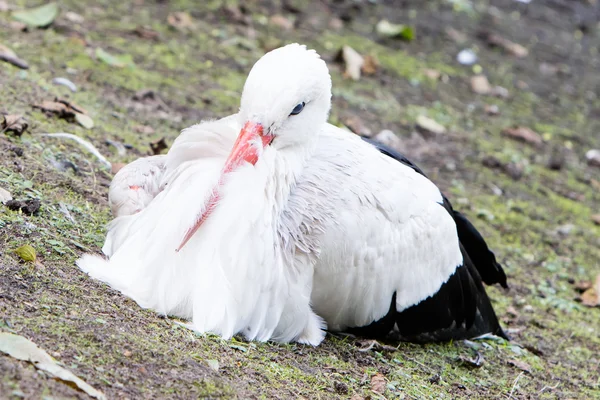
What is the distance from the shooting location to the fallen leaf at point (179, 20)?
8254 millimetres

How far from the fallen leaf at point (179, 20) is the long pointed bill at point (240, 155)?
15.9ft

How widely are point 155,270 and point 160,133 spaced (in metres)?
2.52

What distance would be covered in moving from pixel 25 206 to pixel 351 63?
17.0 feet

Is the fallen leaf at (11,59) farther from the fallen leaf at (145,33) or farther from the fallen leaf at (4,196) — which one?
the fallen leaf at (4,196)

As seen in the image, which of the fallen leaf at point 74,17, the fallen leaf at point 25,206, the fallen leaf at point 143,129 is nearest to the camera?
the fallen leaf at point 25,206

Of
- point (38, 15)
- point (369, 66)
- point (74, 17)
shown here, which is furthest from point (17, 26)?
point (369, 66)

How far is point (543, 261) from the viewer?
6215mm

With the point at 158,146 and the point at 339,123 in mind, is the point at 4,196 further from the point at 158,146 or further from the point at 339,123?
the point at 339,123

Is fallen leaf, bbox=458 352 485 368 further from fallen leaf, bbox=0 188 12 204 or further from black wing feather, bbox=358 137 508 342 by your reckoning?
fallen leaf, bbox=0 188 12 204

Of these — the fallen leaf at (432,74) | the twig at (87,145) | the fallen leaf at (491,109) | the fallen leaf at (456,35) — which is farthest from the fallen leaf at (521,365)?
the fallen leaf at (456,35)

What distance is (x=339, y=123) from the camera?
Answer: 23.5ft

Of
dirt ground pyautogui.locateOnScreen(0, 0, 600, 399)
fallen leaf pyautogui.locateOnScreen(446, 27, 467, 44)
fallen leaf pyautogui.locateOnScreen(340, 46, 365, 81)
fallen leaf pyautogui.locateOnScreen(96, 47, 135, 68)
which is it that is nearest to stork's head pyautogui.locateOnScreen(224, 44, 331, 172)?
dirt ground pyautogui.locateOnScreen(0, 0, 600, 399)

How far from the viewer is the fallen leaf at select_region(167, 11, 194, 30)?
27.1ft

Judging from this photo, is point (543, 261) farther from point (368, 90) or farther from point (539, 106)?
point (539, 106)
